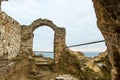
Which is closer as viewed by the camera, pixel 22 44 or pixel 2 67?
pixel 2 67

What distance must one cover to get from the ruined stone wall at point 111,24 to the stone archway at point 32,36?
635 inches

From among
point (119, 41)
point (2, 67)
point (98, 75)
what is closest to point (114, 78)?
point (119, 41)

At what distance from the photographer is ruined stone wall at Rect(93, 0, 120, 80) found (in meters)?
4.44

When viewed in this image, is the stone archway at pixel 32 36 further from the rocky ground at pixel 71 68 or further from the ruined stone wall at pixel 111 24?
the ruined stone wall at pixel 111 24

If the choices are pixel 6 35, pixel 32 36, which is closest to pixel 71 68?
pixel 32 36

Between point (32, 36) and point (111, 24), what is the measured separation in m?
17.6

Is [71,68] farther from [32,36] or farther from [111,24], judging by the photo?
[111,24]

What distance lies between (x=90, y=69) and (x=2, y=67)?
8.84m

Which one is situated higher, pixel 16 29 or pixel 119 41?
pixel 16 29

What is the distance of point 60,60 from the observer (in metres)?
21.6

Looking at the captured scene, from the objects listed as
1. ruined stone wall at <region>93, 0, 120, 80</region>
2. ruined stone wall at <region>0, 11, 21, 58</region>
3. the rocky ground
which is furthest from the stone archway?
ruined stone wall at <region>93, 0, 120, 80</region>

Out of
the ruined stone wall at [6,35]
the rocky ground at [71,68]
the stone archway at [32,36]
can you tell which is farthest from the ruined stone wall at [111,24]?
the stone archway at [32,36]

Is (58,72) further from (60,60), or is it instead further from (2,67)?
(2,67)

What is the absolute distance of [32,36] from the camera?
22062 millimetres
